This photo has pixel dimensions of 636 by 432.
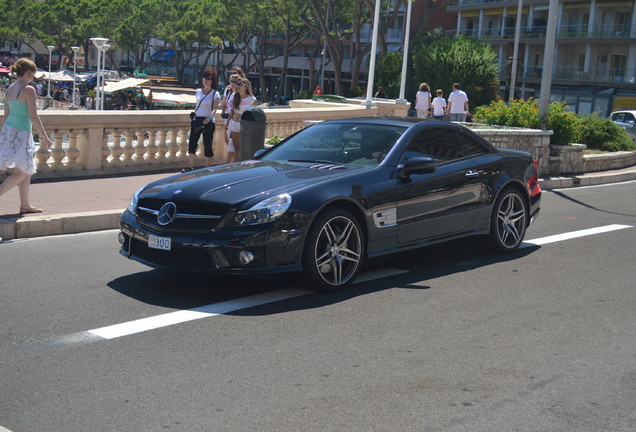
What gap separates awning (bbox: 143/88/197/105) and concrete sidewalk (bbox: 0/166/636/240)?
153 feet

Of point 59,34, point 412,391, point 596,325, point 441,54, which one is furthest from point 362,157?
point 59,34

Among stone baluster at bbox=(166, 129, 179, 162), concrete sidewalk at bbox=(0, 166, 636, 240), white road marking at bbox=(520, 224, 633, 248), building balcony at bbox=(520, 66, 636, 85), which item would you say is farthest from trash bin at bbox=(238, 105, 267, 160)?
Answer: building balcony at bbox=(520, 66, 636, 85)

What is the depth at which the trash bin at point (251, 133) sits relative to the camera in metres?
12.5

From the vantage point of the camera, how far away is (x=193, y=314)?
6633 mm

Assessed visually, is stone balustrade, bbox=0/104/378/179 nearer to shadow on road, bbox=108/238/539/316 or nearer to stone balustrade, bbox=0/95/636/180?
stone balustrade, bbox=0/95/636/180

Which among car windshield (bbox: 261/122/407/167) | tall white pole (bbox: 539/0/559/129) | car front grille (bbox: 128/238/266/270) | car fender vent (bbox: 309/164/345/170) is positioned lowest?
car front grille (bbox: 128/238/266/270)

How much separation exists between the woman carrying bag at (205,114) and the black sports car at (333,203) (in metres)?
5.28

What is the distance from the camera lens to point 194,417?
15.0ft

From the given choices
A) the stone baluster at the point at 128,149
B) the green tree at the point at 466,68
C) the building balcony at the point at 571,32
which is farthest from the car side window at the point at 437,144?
the building balcony at the point at 571,32

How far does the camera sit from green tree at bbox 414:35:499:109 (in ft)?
146

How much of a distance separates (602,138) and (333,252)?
17.2 meters

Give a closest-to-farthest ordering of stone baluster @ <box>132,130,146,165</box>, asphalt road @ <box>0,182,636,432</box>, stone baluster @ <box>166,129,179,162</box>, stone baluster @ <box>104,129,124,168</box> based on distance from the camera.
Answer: asphalt road @ <box>0,182,636,432</box>
stone baluster @ <box>104,129,124,168</box>
stone baluster @ <box>132,130,146,165</box>
stone baluster @ <box>166,129,179,162</box>

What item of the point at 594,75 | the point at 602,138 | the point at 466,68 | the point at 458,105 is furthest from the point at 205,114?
the point at 594,75

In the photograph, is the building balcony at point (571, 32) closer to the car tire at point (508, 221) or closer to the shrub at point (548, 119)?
the shrub at point (548, 119)
